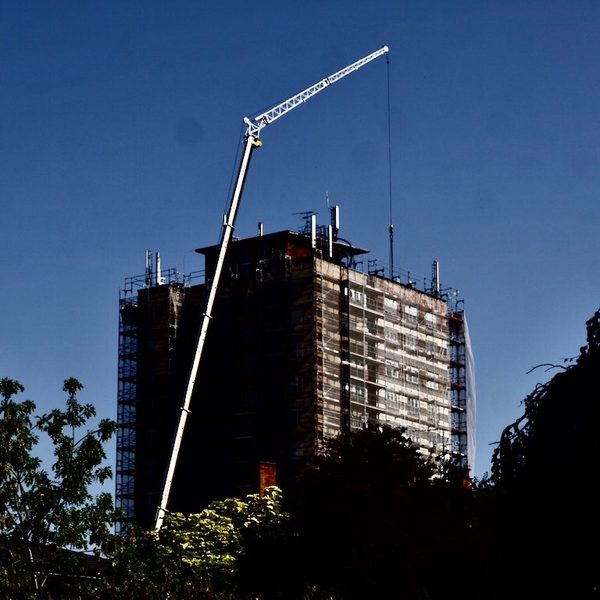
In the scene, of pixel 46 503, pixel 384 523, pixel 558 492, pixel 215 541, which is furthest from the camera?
pixel 215 541

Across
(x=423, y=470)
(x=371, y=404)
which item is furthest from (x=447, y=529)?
(x=371, y=404)

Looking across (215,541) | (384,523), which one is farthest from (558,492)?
(215,541)

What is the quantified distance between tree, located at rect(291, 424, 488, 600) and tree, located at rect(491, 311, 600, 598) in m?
29.7

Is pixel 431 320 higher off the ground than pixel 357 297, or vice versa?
pixel 431 320

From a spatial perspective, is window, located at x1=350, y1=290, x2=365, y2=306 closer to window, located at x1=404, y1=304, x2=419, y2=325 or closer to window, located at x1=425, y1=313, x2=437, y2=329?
window, located at x1=404, y1=304, x2=419, y2=325

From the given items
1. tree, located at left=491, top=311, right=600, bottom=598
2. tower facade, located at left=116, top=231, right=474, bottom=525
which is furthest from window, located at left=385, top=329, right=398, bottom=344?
tree, located at left=491, top=311, right=600, bottom=598

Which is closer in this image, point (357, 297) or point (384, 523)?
point (384, 523)

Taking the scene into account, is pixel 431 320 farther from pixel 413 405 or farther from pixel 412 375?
pixel 413 405

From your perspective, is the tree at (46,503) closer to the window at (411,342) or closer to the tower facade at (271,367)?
the tower facade at (271,367)

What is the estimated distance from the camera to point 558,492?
25328 millimetres

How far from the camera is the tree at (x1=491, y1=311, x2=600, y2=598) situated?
81.5 ft

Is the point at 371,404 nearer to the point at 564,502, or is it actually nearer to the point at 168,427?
the point at 168,427

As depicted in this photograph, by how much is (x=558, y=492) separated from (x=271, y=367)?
122 metres

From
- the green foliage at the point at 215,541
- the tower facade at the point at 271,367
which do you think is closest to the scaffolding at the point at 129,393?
the tower facade at the point at 271,367
